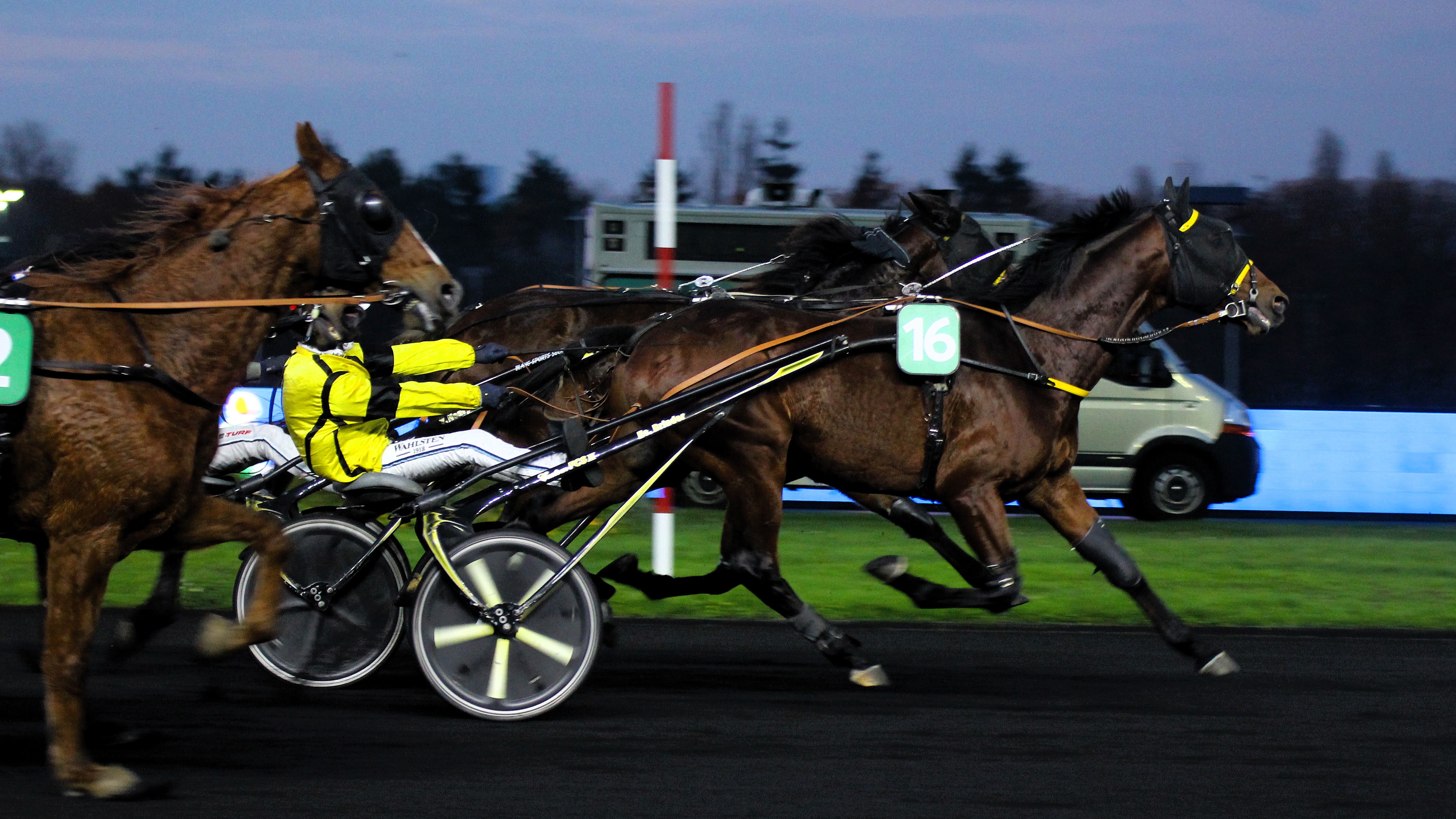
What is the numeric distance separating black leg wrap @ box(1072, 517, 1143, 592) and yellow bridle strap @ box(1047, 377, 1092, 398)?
1.66 ft

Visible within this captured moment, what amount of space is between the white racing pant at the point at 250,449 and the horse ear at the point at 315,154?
6.13 feet

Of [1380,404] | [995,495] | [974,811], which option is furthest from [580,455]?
[1380,404]

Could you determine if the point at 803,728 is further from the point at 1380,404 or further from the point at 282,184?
the point at 1380,404

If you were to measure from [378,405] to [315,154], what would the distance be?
40.5 inches

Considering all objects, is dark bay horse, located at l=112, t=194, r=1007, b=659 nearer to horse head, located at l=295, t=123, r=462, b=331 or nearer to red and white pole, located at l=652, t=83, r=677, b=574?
red and white pole, located at l=652, t=83, r=677, b=574

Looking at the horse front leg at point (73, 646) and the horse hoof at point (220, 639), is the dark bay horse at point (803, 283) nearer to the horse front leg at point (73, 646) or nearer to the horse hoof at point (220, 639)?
the horse hoof at point (220, 639)

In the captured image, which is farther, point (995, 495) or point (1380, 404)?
point (1380, 404)

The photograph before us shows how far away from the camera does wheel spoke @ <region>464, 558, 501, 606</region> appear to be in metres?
5.43

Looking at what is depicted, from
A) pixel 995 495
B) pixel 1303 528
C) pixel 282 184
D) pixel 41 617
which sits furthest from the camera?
pixel 1303 528

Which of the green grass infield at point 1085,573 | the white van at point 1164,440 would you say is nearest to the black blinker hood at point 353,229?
the green grass infield at point 1085,573

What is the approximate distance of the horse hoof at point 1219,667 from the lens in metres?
6.26

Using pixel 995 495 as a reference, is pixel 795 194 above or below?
above

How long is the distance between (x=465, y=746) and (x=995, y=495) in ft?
7.52

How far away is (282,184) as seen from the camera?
4.78m
